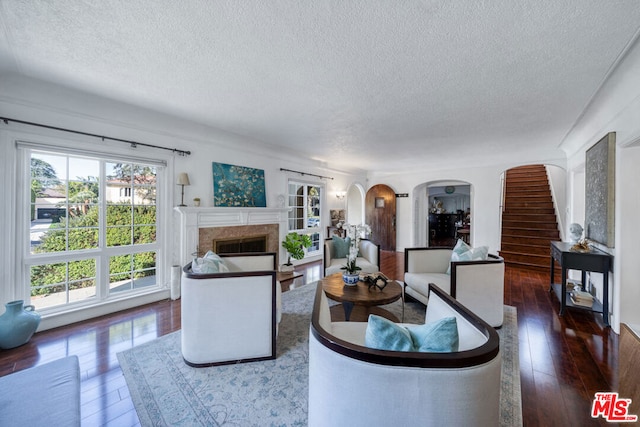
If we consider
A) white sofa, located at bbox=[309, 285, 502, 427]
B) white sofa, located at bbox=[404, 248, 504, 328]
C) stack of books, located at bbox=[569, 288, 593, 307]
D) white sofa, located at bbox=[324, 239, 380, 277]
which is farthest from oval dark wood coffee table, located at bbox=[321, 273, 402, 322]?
stack of books, located at bbox=[569, 288, 593, 307]

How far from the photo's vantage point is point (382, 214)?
7820 mm

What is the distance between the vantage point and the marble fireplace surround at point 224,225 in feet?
12.2

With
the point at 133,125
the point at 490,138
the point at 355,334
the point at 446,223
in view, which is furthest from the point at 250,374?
the point at 446,223

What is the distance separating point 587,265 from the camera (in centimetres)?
298

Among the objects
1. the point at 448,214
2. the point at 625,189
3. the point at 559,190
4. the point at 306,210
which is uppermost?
the point at 559,190

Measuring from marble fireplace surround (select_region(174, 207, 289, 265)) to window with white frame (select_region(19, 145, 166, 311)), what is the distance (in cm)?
38

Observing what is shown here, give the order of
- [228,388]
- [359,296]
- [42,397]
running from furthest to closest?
[359,296]
[228,388]
[42,397]

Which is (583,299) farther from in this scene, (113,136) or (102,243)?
(113,136)

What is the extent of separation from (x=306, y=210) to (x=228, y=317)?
13.9 ft

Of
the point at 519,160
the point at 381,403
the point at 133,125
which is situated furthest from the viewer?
the point at 519,160

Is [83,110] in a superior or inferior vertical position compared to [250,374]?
superior

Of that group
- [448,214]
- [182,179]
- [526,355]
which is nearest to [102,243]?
[182,179]

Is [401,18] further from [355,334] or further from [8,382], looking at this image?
[8,382]

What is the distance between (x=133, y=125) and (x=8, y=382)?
2.81m
